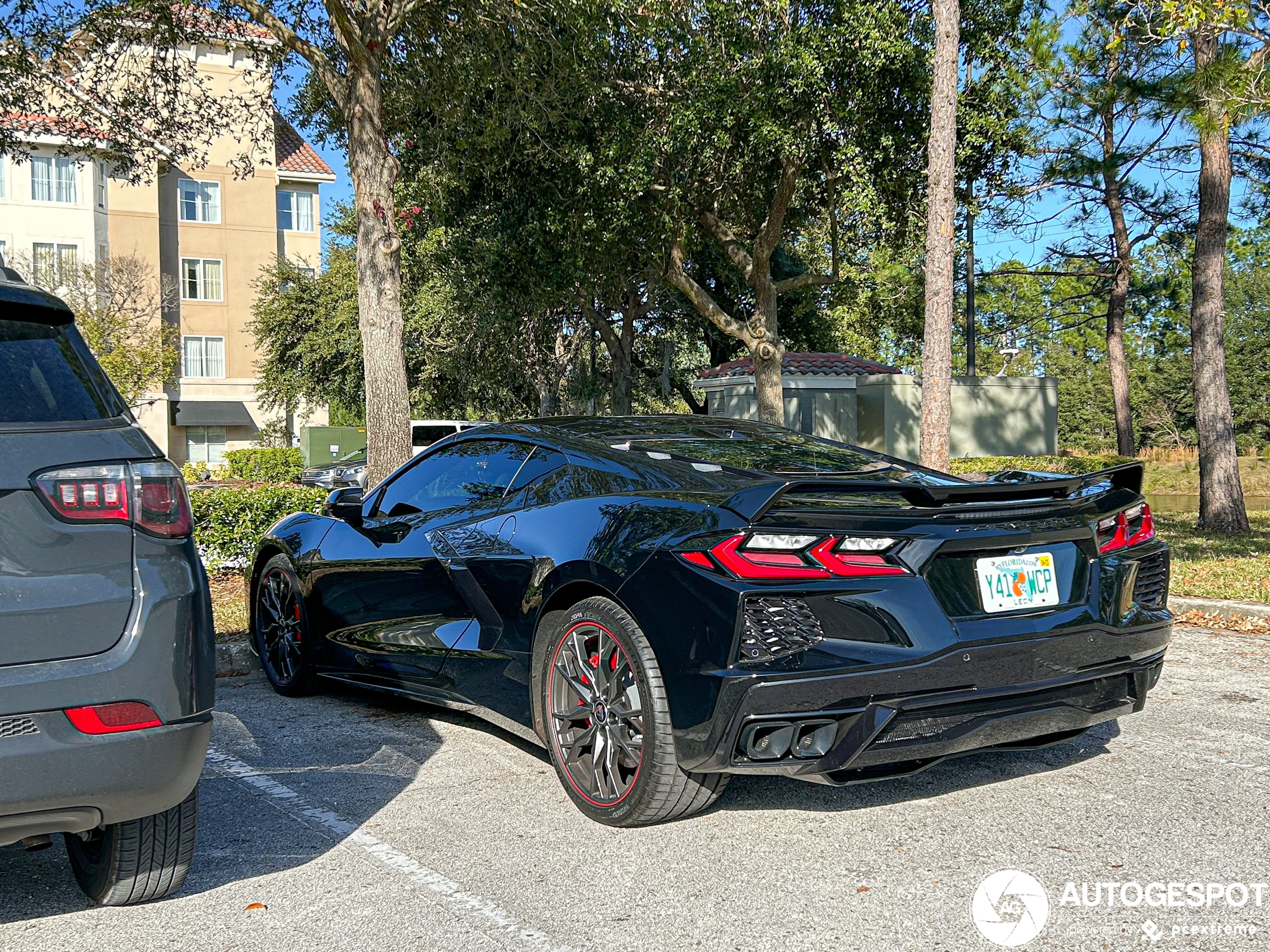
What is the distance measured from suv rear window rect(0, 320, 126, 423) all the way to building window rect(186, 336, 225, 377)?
4574cm

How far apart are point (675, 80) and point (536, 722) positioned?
49.1 ft

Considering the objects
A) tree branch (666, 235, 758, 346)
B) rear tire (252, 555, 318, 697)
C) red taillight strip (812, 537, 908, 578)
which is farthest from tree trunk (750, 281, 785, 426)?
red taillight strip (812, 537, 908, 578)

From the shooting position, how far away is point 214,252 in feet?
150

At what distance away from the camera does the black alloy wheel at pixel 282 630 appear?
593cm

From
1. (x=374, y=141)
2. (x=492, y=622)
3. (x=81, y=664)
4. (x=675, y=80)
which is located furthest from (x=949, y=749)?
(x=675, y=80)

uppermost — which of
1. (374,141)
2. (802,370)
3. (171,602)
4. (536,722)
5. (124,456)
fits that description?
(374,141)

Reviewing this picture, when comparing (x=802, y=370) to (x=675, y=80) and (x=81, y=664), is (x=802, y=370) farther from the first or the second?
(x=81, y=664)

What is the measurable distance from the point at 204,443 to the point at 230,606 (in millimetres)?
39752

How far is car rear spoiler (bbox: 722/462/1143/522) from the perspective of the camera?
3570mm

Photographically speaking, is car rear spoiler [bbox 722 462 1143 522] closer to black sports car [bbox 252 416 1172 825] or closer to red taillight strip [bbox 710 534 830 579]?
black sports car [bbox 252 416 1172 825]

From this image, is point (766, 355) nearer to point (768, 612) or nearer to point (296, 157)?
point (768, 612)

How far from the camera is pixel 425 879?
3.45m

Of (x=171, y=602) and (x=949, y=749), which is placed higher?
(x=171, y=602)

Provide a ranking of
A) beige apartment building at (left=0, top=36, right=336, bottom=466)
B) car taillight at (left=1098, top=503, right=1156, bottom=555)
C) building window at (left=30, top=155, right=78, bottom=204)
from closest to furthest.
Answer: car taillight at (left=1098, top=503, right=1156, bottom=555) < building window at (left=30, top=155, right=78, bottom=204) < beige apartment building at (left=0, top=36, right=336, bottom=466)
